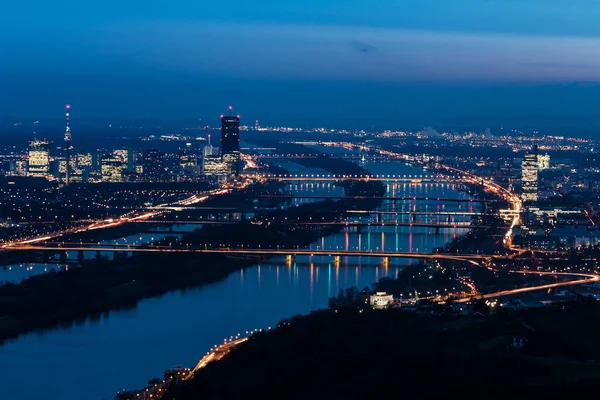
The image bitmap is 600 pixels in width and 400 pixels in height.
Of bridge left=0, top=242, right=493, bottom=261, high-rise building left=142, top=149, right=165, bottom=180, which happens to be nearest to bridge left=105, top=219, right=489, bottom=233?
bridge left=0, top=242, right=493, bottom=261

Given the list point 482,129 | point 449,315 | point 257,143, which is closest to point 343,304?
point 449,315

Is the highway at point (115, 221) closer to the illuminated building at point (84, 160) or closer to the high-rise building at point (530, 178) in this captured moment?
the high-rise building at point (530, 178)

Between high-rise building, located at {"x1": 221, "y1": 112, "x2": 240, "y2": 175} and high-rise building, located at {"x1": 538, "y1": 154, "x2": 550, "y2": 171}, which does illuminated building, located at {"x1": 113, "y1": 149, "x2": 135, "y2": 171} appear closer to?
high-rise building, located at {"x1": 221, "y1": 112, "x2": 240, "y2": 175}

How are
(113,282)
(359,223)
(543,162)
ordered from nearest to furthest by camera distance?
(113,282)
(359,223)
(543,162)

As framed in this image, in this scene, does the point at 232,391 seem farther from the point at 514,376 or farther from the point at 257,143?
the point at 257,143

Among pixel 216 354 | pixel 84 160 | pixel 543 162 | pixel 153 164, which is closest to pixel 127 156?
pixel 84 160

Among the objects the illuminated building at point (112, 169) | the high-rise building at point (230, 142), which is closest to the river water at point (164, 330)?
the illuminated building at point (112, 169)

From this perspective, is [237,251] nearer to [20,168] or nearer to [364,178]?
[364,178]
